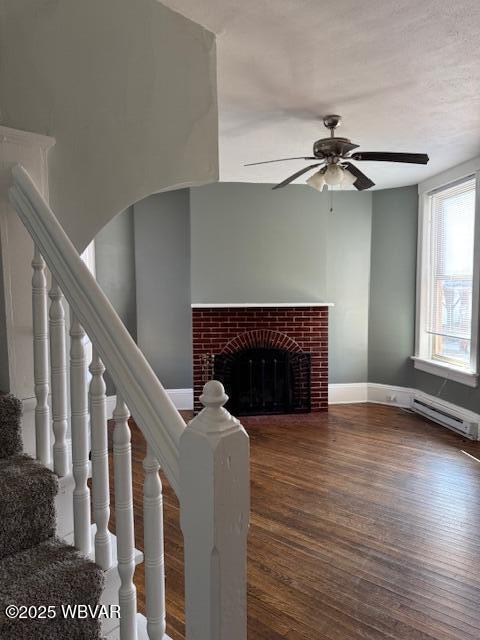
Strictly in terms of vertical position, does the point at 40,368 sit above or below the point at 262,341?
above

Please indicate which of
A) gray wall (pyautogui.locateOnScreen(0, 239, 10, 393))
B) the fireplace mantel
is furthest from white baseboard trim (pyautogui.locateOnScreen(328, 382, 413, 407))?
gray wall (pyautogui.locateOnScreen(0, 239, 10, 393))

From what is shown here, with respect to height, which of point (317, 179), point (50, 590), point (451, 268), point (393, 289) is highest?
point (317, 179)

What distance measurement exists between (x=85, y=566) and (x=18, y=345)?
2.57 ft

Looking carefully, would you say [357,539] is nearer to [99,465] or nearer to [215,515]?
[99,465]

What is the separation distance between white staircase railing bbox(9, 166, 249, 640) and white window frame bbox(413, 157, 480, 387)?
415 centimetres

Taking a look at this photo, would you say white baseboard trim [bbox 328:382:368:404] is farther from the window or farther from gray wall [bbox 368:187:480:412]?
the window

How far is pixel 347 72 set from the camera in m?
2.53

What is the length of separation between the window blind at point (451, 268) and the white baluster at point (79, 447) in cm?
430

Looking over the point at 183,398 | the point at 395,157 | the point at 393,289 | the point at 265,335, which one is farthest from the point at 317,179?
the point at 183,398

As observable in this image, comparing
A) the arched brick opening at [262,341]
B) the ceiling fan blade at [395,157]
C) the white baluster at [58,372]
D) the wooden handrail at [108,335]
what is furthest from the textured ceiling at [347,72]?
the arched brick opening at [262,341]

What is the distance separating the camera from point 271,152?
4.01m

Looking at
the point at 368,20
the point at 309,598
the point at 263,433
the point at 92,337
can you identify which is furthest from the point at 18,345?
the point at 263,433

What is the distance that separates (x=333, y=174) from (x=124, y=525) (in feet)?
9.09

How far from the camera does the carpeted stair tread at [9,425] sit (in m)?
1.47
